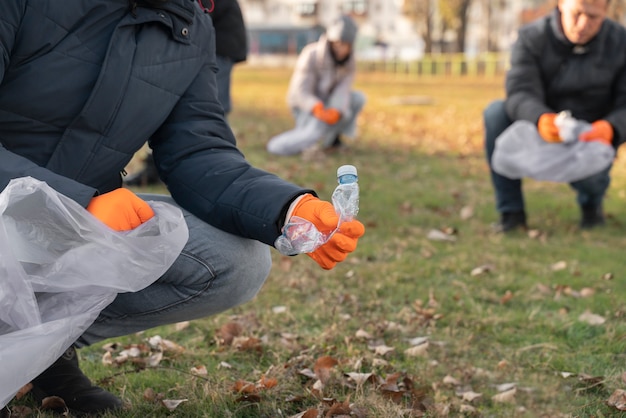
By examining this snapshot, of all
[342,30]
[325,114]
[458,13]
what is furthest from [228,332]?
[458,13]

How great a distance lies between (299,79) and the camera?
796cm

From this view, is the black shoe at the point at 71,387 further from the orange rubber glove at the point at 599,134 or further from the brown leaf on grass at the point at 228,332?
the orange rubber glove at the point at 599,134

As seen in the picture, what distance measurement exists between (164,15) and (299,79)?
230 inches

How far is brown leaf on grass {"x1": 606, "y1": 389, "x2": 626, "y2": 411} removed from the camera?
2496 mm

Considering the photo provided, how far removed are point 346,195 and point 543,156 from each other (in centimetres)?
308

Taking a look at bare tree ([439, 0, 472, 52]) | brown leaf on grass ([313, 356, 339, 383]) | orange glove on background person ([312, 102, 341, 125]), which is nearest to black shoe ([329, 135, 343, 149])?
orange glove on background person ([312, 102, 341, 125])

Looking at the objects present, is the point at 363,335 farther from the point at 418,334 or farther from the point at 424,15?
the point at 424,15

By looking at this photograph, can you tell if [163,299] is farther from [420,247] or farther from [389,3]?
[389,3]

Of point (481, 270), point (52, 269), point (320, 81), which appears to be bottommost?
point (481, 270)

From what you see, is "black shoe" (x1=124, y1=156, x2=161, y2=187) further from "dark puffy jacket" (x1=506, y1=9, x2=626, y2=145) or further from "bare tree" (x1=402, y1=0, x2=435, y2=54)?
"bare tree" (x1=402, y1=0, x2=435, y2=54)

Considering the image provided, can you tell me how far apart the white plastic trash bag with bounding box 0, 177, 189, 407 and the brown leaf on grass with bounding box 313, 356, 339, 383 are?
0.82 m

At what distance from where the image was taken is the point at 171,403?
7.95ft

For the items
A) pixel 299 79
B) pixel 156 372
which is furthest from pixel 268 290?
pixel 299 79

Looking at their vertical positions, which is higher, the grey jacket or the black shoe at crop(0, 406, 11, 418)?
the grey jacket
